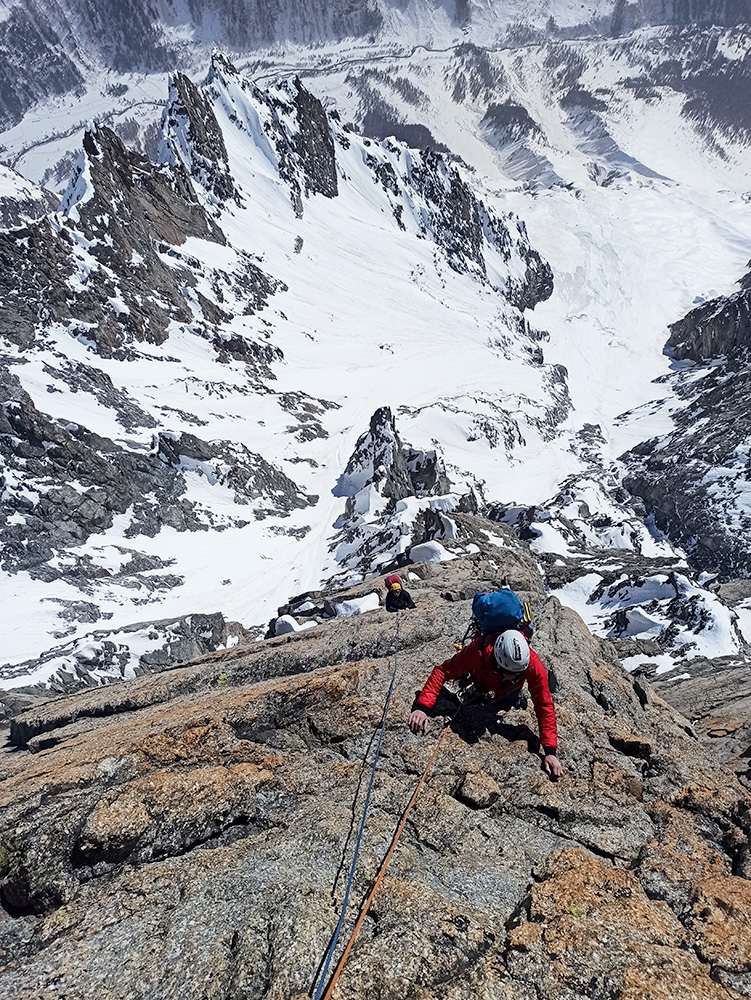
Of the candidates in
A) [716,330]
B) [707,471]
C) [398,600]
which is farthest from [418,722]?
[716,330]

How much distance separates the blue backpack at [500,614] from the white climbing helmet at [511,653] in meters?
0.50

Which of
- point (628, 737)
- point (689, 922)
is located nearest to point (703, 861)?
point (689, 922)

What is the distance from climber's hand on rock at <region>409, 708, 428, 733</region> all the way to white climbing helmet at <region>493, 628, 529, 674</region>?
46.3 inches

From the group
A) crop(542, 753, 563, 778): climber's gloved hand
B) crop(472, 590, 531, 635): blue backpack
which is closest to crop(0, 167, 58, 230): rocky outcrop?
crop(472, 590, 531, 635): blue backpack

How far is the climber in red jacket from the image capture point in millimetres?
6203

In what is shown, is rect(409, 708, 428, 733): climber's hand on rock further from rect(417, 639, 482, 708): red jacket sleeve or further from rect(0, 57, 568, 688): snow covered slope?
rect(0, 57, 568, 688): snow covered slope

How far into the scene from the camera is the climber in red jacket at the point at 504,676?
620cm

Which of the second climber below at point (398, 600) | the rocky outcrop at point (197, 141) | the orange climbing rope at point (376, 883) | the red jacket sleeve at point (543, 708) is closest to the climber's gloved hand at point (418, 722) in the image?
the orange climbing rope at point (376, 883)

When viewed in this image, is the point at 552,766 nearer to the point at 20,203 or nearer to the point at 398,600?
the point at 398,600

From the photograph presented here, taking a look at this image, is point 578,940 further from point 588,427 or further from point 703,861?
point 588,427

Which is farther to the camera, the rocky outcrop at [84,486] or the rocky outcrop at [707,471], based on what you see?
the rocky outcrop at [707,471]

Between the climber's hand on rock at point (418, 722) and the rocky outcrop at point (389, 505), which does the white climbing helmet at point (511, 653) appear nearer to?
the climber's hand on rock at point (418, 722)

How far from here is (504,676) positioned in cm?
651

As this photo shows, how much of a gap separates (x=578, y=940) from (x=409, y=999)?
4.80ft
